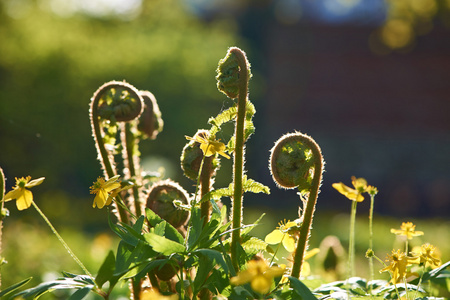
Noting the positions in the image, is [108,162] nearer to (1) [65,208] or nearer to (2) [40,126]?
(1) [65,208]

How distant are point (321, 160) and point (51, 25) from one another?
37.9ft

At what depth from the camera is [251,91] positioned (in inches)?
533

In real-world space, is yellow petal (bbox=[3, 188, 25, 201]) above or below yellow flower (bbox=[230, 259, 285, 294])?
above

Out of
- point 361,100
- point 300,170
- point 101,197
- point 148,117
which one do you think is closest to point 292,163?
point 300,170

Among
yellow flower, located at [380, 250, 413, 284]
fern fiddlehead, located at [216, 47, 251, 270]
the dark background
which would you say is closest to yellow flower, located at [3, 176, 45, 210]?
fern fiddlehead, located at [216, 47, 251, 270]

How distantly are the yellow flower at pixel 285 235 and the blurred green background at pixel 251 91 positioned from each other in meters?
6.81

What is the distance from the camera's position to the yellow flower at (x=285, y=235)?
4.32 ft

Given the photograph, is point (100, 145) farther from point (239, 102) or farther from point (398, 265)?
point (398, 265)

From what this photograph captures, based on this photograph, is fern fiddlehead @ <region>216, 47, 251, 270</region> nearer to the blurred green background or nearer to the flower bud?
the flower bud

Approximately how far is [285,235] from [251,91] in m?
12.3

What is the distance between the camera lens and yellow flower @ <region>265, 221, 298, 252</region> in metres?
1.32

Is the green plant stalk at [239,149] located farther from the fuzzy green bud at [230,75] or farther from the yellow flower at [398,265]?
the yellow flower at [398,265]

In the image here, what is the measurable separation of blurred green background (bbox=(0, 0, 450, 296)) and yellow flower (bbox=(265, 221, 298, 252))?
681 cm

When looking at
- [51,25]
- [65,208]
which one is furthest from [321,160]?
[51,25]
